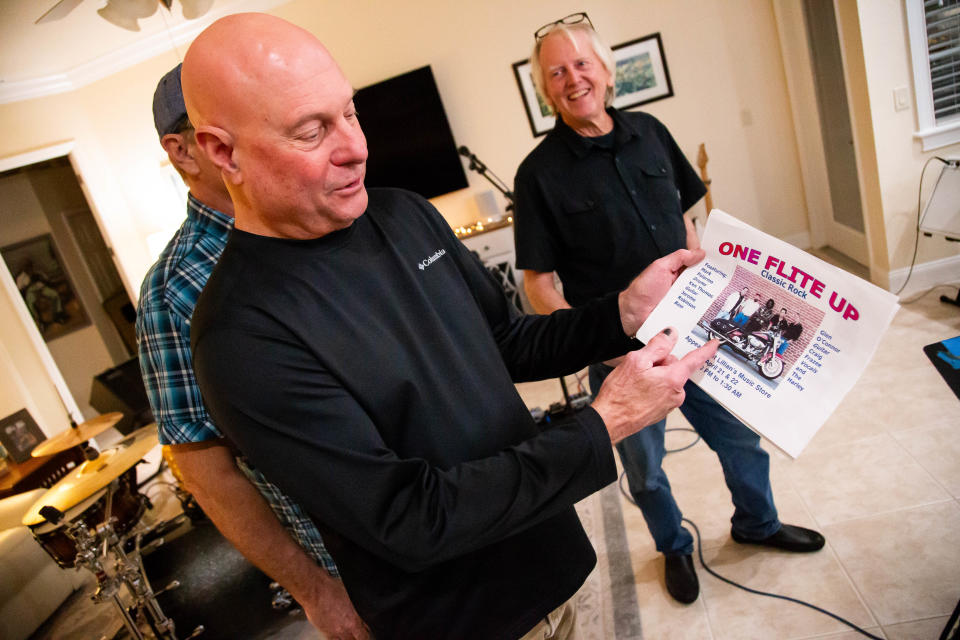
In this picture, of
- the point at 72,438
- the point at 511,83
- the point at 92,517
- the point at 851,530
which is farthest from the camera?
the point at 511,83

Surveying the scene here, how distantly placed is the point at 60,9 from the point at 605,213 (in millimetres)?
2833

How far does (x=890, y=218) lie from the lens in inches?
133

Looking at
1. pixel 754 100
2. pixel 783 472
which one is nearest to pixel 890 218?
pixel 754 100

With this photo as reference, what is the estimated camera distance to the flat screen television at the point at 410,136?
191 inches

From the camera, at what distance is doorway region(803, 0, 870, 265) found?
375cm

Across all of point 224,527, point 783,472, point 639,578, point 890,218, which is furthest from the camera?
point 890,218

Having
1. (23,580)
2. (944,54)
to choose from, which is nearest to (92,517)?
(23,580)

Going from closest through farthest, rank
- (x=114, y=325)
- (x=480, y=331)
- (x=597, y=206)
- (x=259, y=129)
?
(x=259, y=129) → (x=480, y=331) → (x=597, y=206) → (x=114, y=325)

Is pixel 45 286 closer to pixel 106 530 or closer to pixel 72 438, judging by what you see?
pixel 72 438

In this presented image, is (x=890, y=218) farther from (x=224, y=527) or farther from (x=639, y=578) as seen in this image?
(x=224, y=527)

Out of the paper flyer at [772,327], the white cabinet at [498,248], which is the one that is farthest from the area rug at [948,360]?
the white cabinet at [498,248]

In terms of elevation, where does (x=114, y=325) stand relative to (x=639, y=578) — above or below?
above

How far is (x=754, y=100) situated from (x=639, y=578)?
385 centimetres

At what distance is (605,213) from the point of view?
5.71ft
